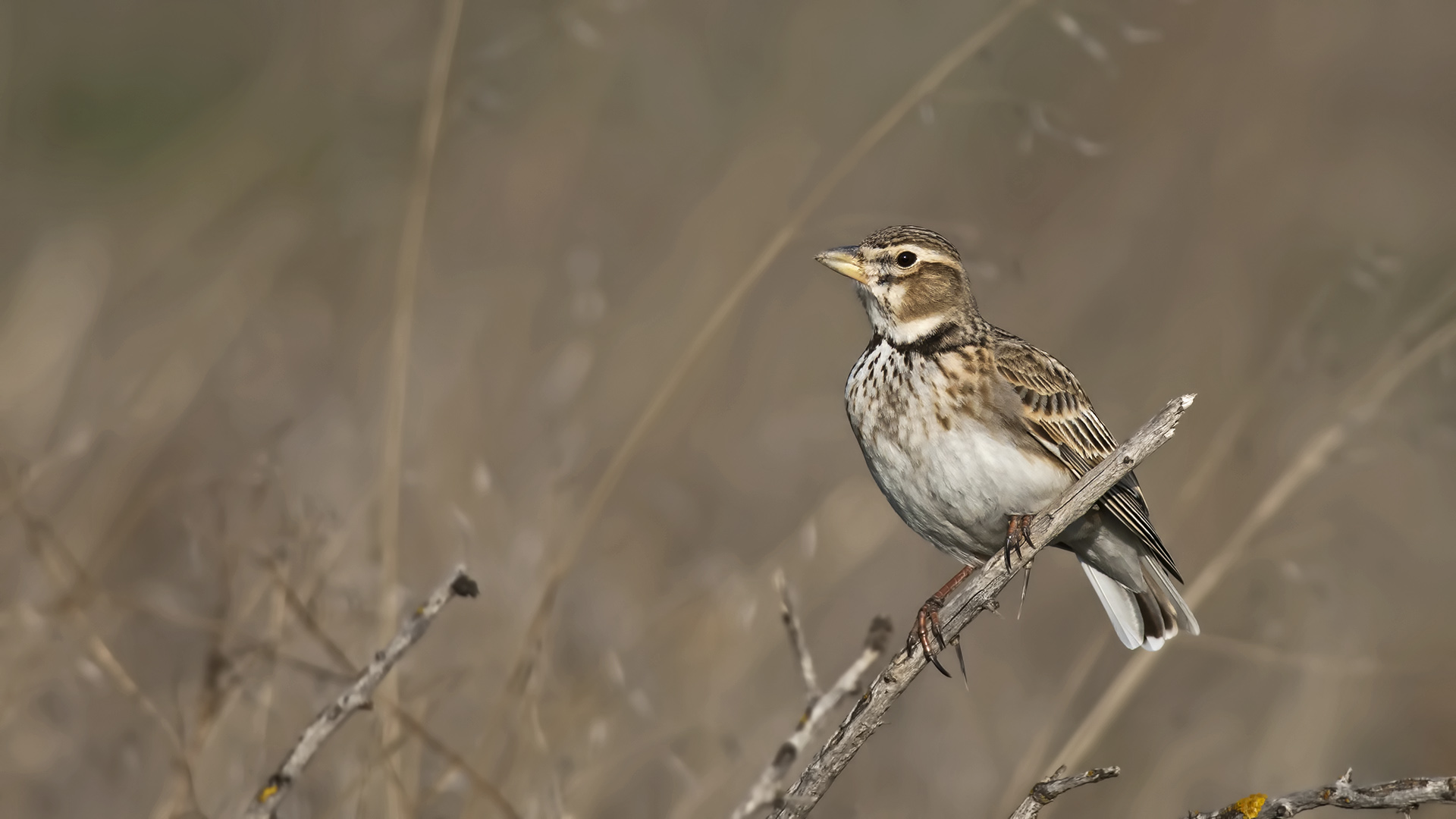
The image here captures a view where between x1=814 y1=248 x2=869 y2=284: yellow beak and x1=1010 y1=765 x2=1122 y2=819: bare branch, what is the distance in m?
2.21

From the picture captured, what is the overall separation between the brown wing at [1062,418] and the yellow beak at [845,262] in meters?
0.48

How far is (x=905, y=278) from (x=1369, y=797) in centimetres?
260

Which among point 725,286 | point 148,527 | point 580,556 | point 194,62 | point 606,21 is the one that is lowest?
point 580,556

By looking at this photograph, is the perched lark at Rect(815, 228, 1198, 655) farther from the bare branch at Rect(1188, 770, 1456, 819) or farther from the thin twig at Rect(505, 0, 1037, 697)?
the bare branch at Rect(1188, 770, 1456, 819)

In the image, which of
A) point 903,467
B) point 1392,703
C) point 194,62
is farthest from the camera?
point 194,62

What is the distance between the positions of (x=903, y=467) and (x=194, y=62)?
28.4 feet

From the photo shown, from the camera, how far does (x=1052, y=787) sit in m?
2.47

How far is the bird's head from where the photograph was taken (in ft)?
14.8

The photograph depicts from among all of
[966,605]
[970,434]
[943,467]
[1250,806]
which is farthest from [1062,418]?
[1250,806]

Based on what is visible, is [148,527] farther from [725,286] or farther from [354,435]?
[725,286]

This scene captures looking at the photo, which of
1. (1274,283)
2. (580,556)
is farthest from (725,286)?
(1274,283)

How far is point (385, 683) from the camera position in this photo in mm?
3691

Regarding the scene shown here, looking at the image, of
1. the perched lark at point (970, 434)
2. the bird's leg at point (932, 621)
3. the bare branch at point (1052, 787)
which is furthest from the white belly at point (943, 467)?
the bare branch at point (1052, 787)

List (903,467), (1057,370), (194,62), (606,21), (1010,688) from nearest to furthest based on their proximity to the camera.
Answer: (903,467) < (1057,370) < (1010,688) < (606,21) < (194,62)
